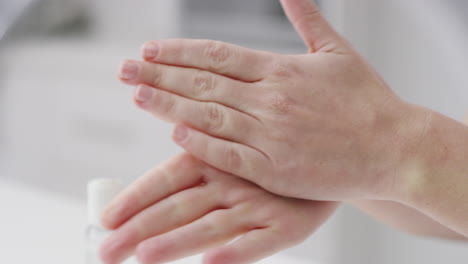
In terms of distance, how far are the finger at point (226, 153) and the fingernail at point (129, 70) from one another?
0.06 meters

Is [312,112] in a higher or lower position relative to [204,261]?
higher

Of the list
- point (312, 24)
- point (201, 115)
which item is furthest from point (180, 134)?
point (312, 24)

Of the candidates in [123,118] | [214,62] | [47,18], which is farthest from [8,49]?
[214,62]

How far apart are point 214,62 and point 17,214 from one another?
33cm

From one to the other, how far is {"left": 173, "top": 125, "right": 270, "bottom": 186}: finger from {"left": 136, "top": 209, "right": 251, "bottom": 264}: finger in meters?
0.04

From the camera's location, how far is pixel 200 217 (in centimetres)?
52

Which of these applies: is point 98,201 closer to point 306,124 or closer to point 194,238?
point 194,238

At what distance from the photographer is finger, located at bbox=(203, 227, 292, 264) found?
0.46 metres

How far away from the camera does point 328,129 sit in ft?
1.66

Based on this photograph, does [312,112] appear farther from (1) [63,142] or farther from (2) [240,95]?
(1) [63,142]

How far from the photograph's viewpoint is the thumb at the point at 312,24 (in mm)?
546

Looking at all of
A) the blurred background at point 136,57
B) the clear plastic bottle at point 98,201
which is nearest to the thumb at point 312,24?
the clear plastic bottle at point 98,201

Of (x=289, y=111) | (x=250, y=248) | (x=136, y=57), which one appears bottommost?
(x=250, y=248)

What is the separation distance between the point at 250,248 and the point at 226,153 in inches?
3.4
